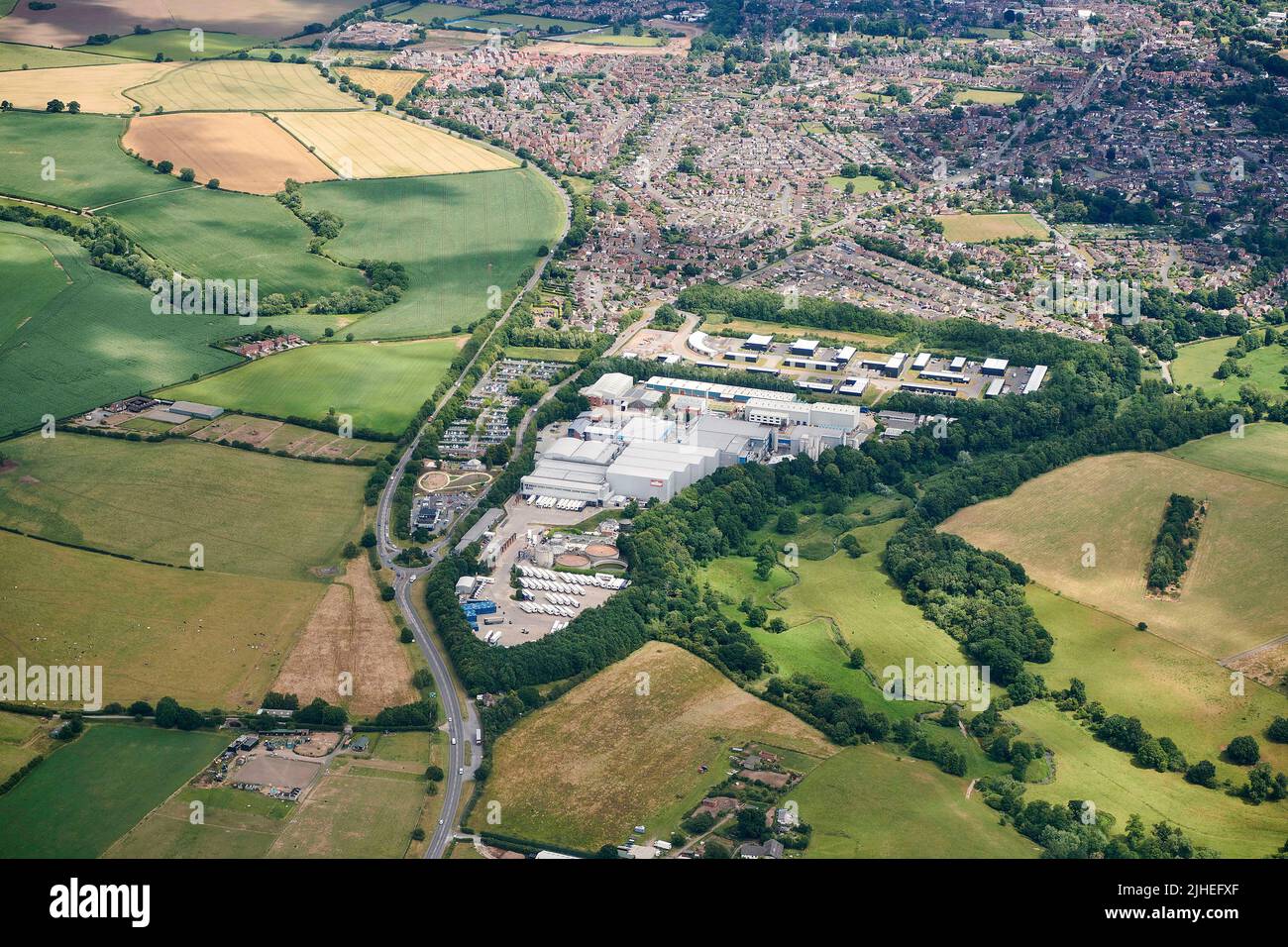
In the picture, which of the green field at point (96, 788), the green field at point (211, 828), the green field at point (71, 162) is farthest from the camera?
the green field at point (71, 162)

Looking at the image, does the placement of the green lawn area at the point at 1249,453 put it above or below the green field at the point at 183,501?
above

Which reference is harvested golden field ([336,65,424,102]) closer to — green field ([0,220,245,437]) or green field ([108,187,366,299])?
green field ([108,187,366,299])

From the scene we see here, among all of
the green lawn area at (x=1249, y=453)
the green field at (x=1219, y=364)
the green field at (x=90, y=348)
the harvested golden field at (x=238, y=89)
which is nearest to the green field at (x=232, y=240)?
the green field at (x=90, y=348)

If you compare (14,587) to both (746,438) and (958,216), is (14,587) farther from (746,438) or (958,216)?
(958,216)

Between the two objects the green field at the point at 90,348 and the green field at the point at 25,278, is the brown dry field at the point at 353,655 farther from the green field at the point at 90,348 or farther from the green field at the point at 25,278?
the green field at the point at 25,278

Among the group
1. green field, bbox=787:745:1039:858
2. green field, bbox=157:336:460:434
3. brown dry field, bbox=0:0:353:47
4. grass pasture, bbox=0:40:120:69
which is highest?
brown dry field, bbox=0:0:353:47

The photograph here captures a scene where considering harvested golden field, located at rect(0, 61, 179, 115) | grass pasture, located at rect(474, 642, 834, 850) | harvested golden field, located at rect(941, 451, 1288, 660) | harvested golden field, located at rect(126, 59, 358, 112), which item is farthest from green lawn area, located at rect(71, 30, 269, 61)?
grass pasture, located at rect(474, 642, 834, 850)

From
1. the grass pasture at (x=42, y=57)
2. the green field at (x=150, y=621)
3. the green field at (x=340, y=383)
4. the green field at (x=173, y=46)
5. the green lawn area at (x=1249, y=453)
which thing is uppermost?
the green field at (x=173, y=46)
